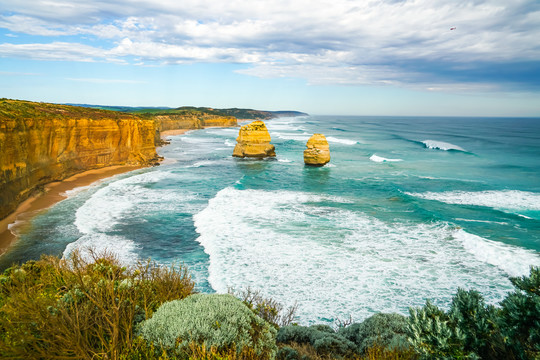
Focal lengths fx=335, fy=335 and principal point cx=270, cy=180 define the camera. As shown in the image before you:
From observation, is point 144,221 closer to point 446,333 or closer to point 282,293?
point 282,293

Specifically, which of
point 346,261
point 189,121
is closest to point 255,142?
point 346,261

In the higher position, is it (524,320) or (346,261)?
(524,320)

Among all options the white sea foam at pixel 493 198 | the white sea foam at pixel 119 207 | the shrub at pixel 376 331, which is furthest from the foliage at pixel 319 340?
the white sea foam at pixel 493 198

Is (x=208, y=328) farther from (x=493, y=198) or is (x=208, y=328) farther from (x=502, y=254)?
(x=493, y=198)

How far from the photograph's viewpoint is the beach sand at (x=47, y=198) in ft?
60.1

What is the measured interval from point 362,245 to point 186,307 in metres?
13.0

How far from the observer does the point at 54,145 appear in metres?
29.9

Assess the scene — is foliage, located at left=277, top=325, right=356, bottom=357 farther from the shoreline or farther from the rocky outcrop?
the rocky outcrop

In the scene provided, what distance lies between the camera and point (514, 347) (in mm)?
4727

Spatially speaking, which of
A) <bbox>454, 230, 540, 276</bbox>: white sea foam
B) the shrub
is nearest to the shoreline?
the shrub

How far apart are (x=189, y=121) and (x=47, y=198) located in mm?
95616

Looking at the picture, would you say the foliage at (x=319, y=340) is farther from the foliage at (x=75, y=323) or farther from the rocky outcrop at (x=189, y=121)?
the rocky outcrop at (x=189, y=121)

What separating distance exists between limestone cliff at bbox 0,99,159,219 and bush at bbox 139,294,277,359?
19.9 metres

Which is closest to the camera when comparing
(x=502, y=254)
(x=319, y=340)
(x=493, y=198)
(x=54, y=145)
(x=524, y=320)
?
(x=524, y=320)
